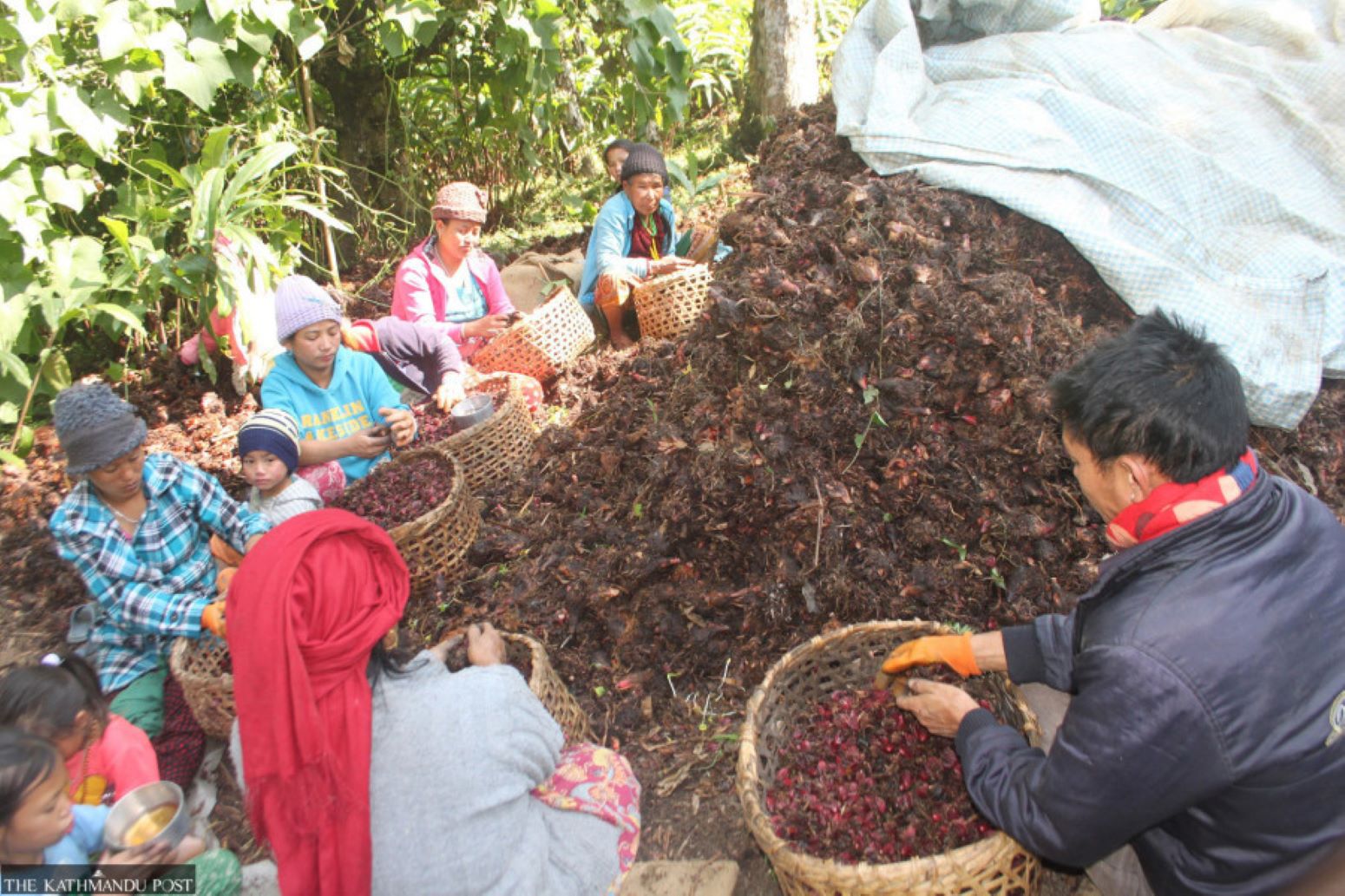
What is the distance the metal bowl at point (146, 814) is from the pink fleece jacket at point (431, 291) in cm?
297

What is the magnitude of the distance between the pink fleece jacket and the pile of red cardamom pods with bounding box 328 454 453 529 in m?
1.09

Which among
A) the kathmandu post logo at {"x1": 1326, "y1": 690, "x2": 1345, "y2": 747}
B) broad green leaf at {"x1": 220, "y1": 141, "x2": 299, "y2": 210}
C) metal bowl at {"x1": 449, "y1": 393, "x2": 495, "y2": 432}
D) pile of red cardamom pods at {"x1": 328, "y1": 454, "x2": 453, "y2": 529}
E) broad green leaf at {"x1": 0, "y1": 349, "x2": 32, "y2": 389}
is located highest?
broad green leaf at {"x1": 220, "y1": 141, "x2": 299, "y2": 210}

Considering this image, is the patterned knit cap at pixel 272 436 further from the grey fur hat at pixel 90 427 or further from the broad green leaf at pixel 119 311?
the broad green leaf at pixel 119 311

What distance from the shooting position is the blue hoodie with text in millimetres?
3641

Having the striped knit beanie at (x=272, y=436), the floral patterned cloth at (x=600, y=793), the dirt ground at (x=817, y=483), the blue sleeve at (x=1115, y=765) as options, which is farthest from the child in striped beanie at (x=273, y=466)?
the blue sleeve at (x=1115, y=765)

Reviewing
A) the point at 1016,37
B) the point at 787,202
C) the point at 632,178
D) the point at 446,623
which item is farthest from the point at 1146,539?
the point at 632,178

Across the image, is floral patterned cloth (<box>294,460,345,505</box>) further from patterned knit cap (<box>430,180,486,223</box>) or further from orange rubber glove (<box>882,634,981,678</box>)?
orange rubber glove (<box>882,634,981,678</box>)

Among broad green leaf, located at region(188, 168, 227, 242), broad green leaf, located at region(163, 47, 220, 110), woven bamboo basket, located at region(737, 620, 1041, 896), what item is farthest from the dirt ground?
broad green leaf, located at region(163, 47, 220, 110)

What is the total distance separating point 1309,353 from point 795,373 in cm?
168

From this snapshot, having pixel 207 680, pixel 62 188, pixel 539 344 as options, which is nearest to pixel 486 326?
pixel 539 344

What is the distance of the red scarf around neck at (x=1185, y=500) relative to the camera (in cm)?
155

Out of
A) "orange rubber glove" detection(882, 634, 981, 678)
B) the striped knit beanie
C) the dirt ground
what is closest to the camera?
"orange rubber glove" detection(882, 634, 981, 678)

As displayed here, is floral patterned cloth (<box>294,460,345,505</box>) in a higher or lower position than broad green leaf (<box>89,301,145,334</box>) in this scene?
lower

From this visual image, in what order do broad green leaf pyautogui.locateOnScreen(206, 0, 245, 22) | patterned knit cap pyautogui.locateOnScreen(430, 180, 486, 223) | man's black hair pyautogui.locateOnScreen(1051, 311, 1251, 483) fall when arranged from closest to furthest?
1. man's black hair pyautogui.locateOnScreen(1051, 311, 1251, 483)
2. broad green leaf pyautogui.locateOnScreen(206, 0, 245, 22)
3. patterned knit cap pyautogui.locateOnScreen(430, 180, 486, 223)
